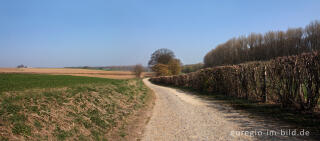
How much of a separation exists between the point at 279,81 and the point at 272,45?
23130 mm

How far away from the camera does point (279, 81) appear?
828cm

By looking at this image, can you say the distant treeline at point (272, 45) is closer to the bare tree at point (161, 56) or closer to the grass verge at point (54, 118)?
the grass verge at point (54, 118)

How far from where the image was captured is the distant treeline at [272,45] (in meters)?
23.2

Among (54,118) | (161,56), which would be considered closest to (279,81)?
(54,118)

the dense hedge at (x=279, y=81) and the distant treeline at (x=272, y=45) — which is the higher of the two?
the distant treeline at (x=272, y=45)

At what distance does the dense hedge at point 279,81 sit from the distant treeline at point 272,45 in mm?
8931

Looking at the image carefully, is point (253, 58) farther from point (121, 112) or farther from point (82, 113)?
point (82, 113)

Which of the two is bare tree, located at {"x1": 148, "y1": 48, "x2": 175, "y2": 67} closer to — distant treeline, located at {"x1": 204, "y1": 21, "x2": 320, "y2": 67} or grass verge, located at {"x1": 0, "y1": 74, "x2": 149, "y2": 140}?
distant treeline, located at {"x1": 204, "y1": 21, "x2": 320, "y2": 67}

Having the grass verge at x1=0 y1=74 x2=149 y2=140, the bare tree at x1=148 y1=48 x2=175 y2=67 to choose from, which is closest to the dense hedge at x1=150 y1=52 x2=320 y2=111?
the grass verge at x1=0 y1=74 x2=149 y2=140

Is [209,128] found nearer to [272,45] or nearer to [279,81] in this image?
[279,81]

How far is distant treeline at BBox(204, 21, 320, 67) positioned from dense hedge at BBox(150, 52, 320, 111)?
8931 mm

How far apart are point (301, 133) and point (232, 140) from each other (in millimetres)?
2078

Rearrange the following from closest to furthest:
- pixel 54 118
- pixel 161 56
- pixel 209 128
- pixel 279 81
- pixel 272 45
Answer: pixel 54 118
pixel 209 128
pixel 279 81
pixel 272 45
pixel 161 56

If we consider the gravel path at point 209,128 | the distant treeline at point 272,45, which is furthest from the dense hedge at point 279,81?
the distant treeline at point 272,45
